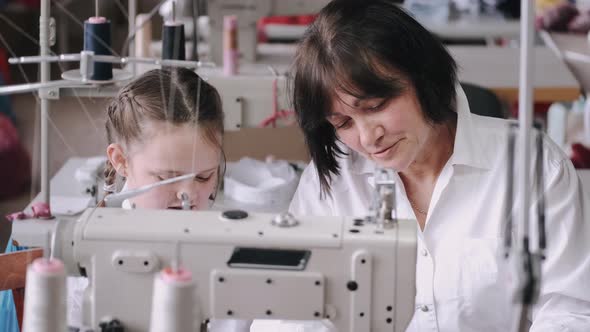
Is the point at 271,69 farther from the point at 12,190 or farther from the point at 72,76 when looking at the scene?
the point at 12,190

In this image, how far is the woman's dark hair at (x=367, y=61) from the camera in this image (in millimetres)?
1911

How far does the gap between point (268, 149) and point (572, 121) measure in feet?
5.24

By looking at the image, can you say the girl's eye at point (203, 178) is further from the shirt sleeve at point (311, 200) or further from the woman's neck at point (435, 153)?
the woman's neck at point (435, 153)

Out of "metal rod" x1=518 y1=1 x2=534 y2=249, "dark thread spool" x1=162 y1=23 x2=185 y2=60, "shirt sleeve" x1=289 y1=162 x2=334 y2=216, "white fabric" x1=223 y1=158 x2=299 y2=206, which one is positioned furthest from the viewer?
"white fabric" x1=223 y1=158 x2=299 y2=206

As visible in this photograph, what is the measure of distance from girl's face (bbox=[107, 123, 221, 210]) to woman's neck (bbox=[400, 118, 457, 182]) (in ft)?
1.47

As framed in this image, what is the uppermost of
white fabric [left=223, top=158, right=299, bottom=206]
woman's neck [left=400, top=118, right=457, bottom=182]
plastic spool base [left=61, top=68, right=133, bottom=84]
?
plastic spool base [left=61, top=68, right=133, bottom=84]

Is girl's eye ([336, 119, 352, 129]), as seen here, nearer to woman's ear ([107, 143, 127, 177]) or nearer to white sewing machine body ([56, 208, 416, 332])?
white sewing machine body ([56, 208, 416, 332])

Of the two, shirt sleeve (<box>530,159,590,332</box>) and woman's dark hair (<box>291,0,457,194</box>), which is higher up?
woman's dark hair (<box>291,0,457,194</box>)

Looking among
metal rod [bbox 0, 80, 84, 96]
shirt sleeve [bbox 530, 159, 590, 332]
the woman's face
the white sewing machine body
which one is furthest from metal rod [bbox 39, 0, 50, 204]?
shirt sleeve [bbox 530, 159, 590, 332]

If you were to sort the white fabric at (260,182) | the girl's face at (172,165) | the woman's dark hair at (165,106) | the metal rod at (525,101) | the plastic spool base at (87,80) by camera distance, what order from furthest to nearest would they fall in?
the white fabric at (260,182) → the woman's dark hair at (165,106) → the girl's face at (172,165) → the plastic spool base at (87,80) → the metal rod at (525,101)

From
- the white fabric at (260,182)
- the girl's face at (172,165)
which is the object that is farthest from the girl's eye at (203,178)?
the white fabric at (260,182)

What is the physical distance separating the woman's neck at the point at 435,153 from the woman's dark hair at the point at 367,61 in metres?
0.09

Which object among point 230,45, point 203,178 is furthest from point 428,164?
point 230,45

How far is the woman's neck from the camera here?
2148 mm
